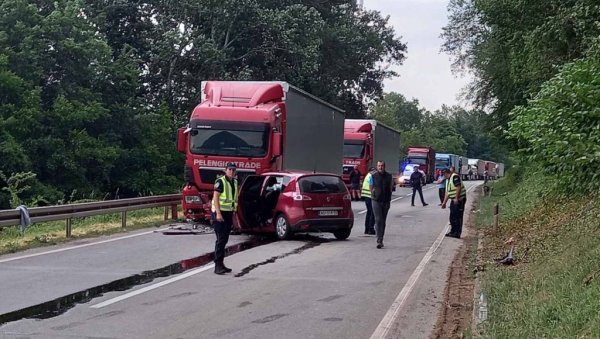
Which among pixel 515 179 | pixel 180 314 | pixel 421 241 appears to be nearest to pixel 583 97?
pixel 180 314

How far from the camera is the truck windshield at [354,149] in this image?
36688mm

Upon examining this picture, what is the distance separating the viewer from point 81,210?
18078mm

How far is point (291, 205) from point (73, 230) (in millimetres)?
5337

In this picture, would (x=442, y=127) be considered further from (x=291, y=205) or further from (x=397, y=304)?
(x=397, y=304)

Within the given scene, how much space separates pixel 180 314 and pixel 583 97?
5.96 metres

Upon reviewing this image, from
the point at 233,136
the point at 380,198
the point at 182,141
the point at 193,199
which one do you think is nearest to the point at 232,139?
the point at 233,136

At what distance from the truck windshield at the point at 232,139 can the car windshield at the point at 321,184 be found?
2923 mm

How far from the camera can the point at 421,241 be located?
18234 mm

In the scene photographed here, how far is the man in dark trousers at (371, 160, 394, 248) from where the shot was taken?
641 inches

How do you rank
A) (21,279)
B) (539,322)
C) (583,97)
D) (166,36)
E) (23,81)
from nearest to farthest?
(539,322) < (583,97) < (21,279) < (23,81) < (166,36)

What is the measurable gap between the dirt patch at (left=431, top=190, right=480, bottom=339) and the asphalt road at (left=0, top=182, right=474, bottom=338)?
16cm

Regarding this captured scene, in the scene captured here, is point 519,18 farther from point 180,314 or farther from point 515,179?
point 515,179

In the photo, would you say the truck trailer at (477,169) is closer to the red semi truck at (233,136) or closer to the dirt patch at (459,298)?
the red semi truck at (233,136)

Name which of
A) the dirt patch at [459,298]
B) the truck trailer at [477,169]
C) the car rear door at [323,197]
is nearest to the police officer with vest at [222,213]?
the dirt patch at [459,298]
